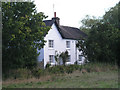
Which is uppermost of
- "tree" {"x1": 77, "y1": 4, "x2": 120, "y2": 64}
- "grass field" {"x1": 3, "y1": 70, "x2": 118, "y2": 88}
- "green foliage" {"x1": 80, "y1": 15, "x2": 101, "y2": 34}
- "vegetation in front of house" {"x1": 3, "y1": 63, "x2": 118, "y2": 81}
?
"green foliage" {"x1": 80, "y1": 15, "x2": 101, "y2": 34}

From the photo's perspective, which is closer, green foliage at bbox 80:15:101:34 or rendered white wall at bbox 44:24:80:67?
rendered white wall at bbox 44:24:80:67

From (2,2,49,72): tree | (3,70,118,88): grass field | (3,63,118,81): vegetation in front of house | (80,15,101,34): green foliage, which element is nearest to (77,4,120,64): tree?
(3,63,118,81): vegetation in front of house

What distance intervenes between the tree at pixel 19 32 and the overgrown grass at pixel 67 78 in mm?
1638

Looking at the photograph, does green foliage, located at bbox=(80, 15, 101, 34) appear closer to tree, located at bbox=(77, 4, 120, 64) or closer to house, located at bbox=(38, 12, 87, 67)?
house, located at bbox=(38, 12, 87, 67)

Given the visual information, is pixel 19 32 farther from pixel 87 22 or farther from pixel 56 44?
pixel 87 22

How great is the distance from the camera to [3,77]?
1720cm

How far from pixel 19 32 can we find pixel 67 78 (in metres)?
5.45

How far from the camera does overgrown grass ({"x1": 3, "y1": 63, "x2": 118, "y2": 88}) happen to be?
13.7m

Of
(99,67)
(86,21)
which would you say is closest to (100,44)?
(99,67)

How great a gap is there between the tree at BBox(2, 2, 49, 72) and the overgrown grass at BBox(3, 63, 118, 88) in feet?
5.37

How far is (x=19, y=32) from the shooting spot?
15945mm

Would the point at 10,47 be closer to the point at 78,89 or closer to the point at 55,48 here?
the point at 78,89

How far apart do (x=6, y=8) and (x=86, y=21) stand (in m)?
47.3

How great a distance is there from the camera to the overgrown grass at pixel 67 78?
13664 mm
